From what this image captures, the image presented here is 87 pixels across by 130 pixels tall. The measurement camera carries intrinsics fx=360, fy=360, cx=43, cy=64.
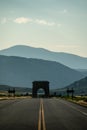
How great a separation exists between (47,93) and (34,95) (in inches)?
345

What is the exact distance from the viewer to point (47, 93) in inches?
6727

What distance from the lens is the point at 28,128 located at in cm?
1894

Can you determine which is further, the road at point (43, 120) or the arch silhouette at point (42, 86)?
the arch silhouette at point (42, 86)

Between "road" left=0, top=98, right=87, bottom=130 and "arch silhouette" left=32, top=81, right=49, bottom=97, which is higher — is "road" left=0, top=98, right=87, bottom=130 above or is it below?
below

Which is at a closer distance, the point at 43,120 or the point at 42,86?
the point at 43,120

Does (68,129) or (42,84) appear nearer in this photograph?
(68,129)

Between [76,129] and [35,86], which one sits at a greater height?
[35,86]

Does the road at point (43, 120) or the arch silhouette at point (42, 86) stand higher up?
the arch silhouette at point (42, 86)

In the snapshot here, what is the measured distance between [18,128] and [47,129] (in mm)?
1612

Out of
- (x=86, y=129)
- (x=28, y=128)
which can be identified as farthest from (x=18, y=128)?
(x=86, y=129)

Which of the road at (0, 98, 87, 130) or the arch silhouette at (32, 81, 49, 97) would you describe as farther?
the arch silhouette at (32, 81, 49, 97)

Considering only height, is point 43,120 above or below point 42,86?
below

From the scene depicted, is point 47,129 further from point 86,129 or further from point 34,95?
point 34,95

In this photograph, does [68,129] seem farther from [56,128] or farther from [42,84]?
[42,84]
